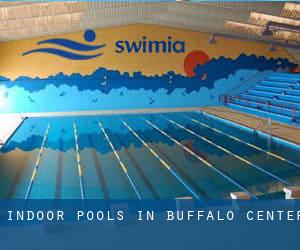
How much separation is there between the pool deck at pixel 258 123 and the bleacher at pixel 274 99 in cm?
34

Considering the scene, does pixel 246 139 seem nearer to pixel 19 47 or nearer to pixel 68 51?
pixel 68 51

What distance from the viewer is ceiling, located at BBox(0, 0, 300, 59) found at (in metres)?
10.8

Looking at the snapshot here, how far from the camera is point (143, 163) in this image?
8.06 meters

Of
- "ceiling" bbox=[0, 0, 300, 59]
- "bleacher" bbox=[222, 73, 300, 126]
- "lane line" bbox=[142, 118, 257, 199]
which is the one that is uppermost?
"ceiling" bbox=[0, 0, 300, 59]

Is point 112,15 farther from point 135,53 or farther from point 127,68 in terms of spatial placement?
point 127,68

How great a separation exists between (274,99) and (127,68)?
243 inches

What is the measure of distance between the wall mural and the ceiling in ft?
2.48

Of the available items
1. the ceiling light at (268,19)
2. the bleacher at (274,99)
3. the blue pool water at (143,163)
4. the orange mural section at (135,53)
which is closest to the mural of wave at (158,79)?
Answer: the orange mural section at (135,53)

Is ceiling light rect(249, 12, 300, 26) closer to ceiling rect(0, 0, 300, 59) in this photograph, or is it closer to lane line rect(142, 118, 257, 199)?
ceiling rect(0, 0, 300, 59)

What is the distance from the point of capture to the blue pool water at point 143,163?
251 inches

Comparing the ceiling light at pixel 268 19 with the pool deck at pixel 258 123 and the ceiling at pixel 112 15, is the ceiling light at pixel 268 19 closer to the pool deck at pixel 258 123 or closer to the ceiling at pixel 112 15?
the ceiling at pixel 112 15

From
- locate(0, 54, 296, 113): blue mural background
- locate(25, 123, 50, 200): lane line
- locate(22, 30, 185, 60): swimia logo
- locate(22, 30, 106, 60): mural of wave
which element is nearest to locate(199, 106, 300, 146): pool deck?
locate(0, 54, 296, 113): blue mural background

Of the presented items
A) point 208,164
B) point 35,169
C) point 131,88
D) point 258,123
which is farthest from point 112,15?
→ point 208,164

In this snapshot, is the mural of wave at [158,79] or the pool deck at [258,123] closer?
the pool deck at [258,123]
